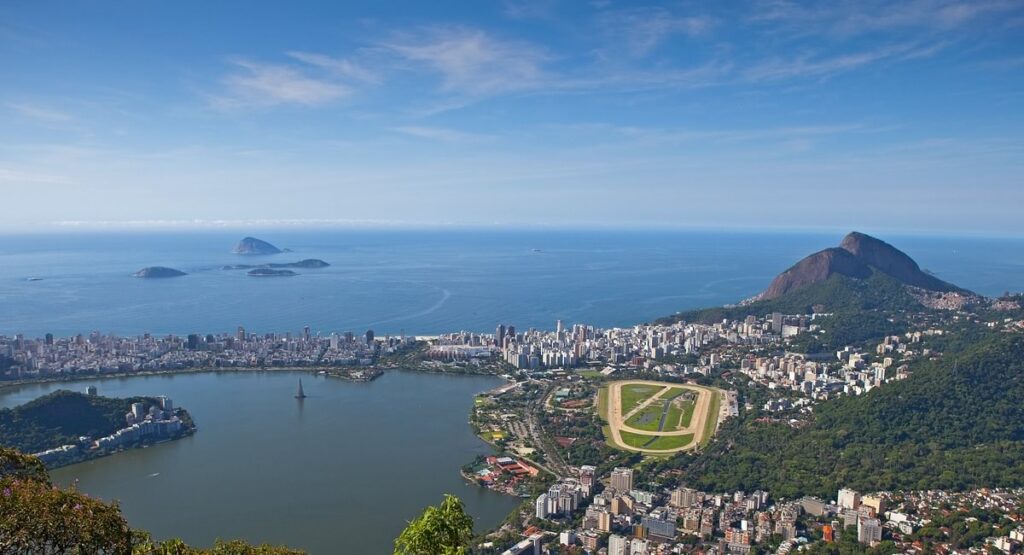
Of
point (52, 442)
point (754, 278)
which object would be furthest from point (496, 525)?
point (754, 278)

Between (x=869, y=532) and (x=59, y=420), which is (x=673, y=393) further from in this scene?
(x=59, y=420)

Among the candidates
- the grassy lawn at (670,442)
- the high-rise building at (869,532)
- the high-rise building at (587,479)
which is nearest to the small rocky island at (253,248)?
the grassy lawn at (670,442)

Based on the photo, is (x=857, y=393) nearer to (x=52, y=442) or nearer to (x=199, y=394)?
(x=199, y=394)

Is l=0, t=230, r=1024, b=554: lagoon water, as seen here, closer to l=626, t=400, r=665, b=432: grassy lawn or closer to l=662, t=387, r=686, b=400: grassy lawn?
l=626, t=400, r=665, b=432: grassy lawn

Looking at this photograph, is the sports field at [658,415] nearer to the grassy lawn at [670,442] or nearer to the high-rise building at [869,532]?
the grassy lawn at [670,442]

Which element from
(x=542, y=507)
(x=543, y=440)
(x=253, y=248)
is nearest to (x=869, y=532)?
(x=542, y=507)

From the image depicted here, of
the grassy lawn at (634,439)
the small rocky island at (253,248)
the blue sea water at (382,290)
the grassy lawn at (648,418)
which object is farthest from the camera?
the small rocky island at (253,248)
